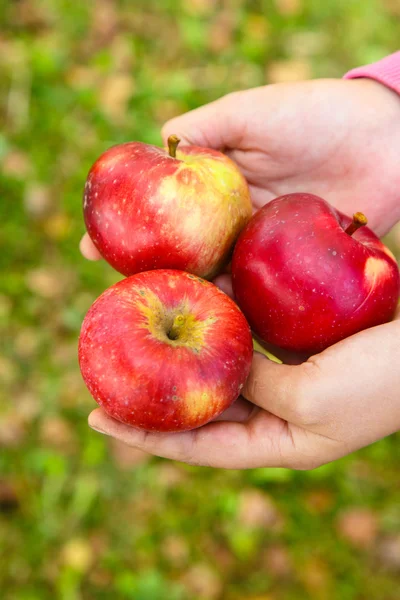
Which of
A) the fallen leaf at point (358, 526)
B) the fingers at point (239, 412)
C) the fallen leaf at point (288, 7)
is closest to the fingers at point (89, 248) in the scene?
the fingers at point (239, 412)

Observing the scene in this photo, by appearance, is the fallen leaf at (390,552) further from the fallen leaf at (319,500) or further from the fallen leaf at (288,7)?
the fallen leaf at (288,7)

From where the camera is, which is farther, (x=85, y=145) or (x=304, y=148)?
(x=85, y=145)

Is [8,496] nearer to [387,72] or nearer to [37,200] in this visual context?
[37,200]

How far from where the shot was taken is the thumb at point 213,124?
94.6 inches

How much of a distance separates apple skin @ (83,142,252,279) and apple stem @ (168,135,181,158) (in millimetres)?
15

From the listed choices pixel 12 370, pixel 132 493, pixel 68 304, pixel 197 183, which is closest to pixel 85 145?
pixel 68 304

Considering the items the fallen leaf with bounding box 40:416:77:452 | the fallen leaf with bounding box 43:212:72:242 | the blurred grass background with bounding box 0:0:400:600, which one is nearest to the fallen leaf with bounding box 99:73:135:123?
the blurred grass background with bounding box 0:0:400:600

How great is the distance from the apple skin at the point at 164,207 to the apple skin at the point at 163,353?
0.52 feet

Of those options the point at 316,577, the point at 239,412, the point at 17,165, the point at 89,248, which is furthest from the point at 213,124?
the point at 316,577

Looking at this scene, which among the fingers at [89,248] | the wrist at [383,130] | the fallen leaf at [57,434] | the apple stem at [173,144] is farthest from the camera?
the fallen leaf at [57,434]

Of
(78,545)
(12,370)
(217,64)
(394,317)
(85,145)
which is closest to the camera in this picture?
(394,317)

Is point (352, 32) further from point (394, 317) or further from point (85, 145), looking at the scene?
point (394, 317)

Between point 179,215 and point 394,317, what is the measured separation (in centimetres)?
78

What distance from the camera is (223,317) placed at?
186cm
